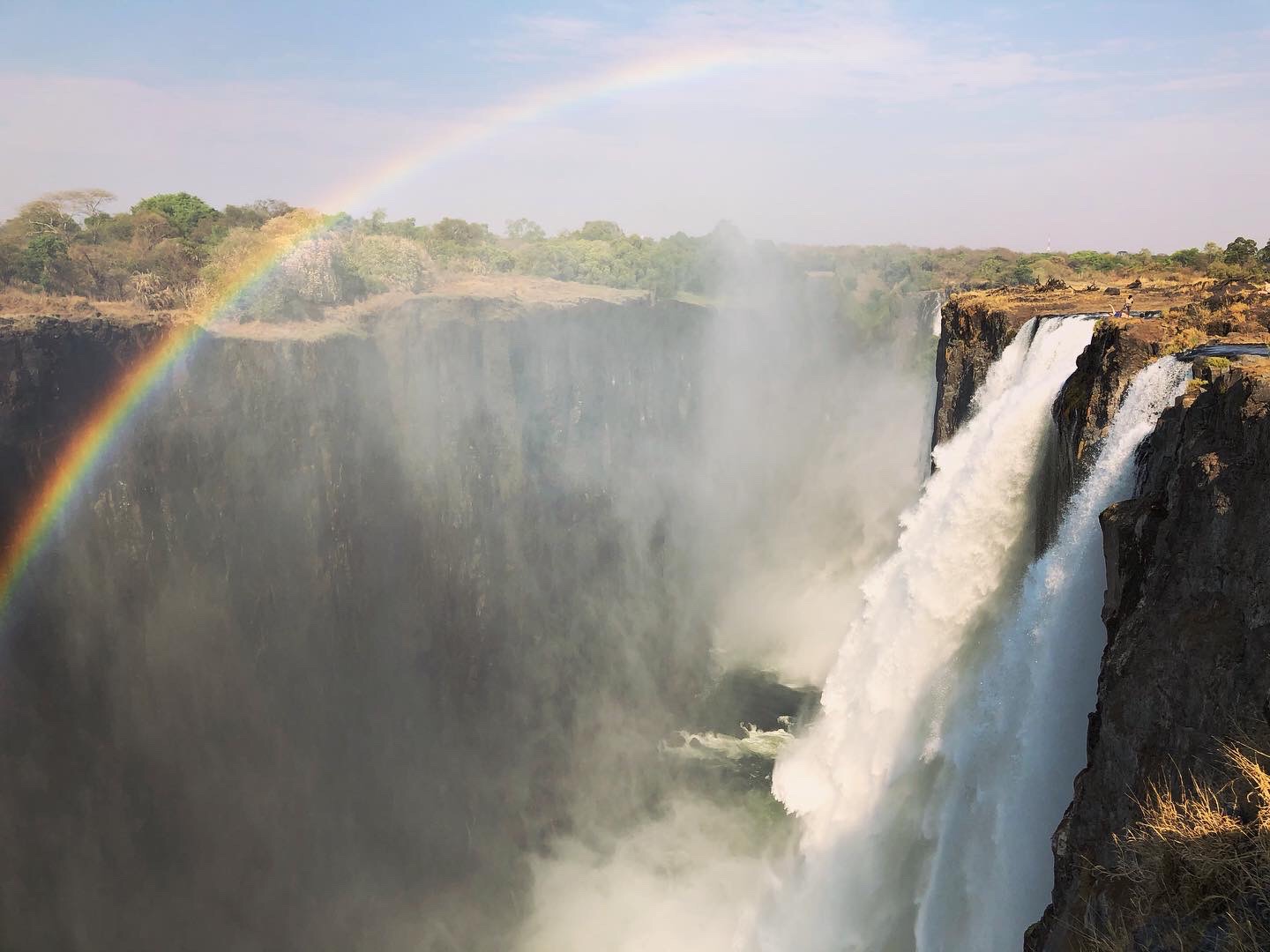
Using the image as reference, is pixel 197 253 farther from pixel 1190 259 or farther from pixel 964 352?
pixel 1190 259

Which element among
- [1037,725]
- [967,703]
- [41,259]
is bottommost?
[967,703]

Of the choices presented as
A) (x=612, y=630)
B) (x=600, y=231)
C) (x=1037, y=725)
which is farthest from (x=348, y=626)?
(x=600, y=231)

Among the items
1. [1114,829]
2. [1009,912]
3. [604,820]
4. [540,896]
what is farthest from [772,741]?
[1114,829]

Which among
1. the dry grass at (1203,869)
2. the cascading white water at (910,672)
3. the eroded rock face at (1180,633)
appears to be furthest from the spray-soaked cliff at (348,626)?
the dry grass at (1203,869)

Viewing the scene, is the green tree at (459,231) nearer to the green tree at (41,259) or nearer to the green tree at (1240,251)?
the green tree at (41,259)

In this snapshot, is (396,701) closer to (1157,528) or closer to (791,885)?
(791,885)

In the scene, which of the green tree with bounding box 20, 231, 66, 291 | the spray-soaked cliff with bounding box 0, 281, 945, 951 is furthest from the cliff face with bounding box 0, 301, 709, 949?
the green tree with bounding box 20, 231, 66, 291
